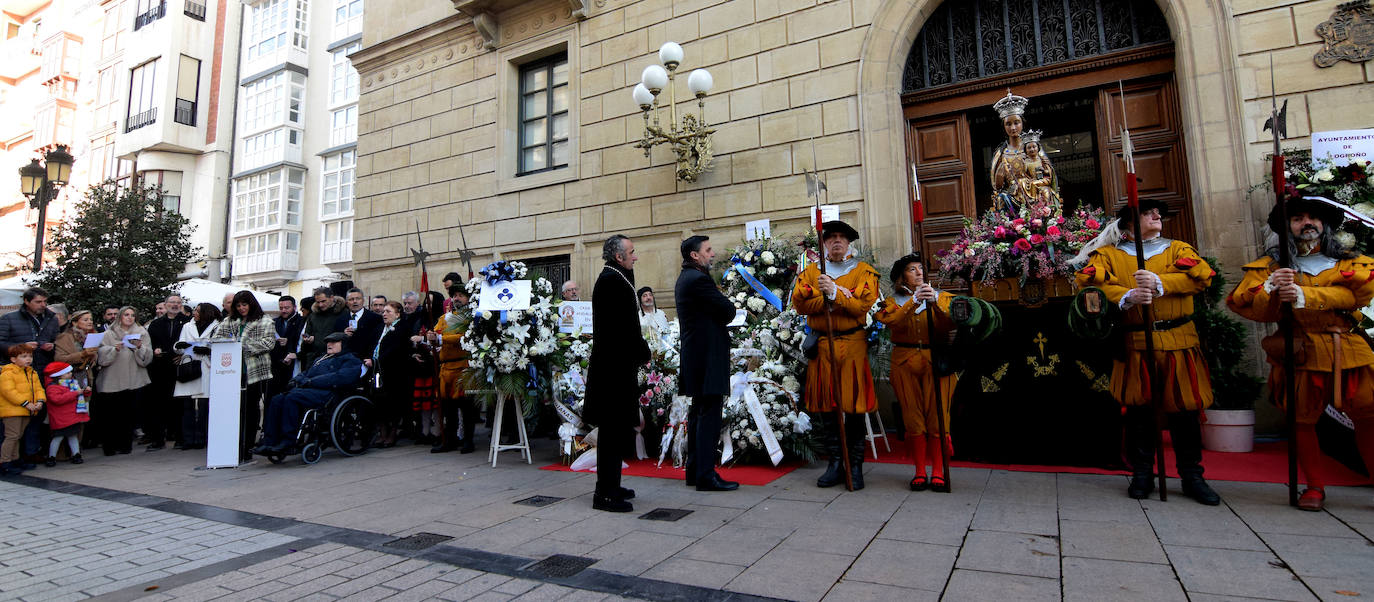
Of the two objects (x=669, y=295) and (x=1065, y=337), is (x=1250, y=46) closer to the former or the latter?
(x=1065, y=337)

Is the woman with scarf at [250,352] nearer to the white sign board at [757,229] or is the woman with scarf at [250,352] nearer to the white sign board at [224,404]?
the white sign board at [224,404]

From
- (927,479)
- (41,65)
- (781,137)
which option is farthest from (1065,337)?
(41,65)

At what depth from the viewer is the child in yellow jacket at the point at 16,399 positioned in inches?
273

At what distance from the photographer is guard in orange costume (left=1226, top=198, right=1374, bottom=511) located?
3.87 m

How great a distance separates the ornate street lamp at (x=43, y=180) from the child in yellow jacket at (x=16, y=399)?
4828 millimetres

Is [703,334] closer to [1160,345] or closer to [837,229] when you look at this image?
[837,229]

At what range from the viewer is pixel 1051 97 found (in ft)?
25.6

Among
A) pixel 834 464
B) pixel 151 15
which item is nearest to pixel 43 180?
pixel 834 464

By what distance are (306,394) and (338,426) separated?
20.4 inches

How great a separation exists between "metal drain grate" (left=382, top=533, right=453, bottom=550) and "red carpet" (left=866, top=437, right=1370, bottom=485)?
154 inches

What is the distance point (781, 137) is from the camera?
29.0 ft

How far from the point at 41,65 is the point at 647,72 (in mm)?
45196

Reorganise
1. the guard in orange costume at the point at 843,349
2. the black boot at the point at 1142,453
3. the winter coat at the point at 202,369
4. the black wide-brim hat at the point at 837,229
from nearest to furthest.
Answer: the black boot at the point at 1142,453, the guard in orange costume at the point at 843,349, the black wide-brim hat at the point at 837,229, the winter coat at the point at 202,369

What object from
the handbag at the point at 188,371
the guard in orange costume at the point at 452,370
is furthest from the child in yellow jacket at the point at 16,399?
the guard in orange costume at the point at 452,370
